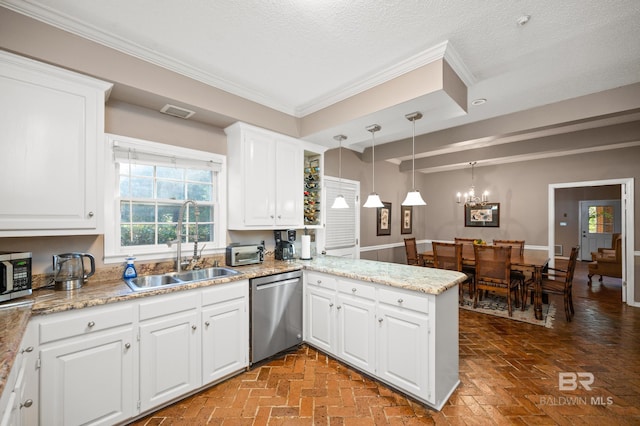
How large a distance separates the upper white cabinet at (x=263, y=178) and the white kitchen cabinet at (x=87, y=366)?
140cm

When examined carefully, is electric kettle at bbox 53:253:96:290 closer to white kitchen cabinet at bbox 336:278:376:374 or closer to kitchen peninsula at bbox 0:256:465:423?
kitchen peninsula at bbox 0:256:465:423

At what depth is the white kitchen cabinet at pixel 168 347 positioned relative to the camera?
1.92m

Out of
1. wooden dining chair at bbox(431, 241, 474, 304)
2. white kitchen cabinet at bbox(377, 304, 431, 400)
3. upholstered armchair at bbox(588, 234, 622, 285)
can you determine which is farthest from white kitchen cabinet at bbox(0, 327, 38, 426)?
upholstered armchair at bbox(588, 234, 622, 285)

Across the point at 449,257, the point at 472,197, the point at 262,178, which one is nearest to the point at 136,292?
the point at 262,178

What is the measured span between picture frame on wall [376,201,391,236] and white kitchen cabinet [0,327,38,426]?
4986 mm

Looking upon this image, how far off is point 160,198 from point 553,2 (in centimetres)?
338

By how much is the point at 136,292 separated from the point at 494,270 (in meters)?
4.38

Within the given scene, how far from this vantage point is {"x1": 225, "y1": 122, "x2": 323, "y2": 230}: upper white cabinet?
2.92 m

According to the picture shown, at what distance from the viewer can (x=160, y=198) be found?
266 centimetres

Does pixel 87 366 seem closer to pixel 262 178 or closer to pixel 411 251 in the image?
pixel 262 178

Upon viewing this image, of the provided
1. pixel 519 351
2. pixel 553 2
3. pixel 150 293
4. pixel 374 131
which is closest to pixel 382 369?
pixel 519 351

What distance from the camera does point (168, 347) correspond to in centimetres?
202

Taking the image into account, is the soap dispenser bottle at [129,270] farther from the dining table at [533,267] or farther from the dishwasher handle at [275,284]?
the dining table at [533,267]

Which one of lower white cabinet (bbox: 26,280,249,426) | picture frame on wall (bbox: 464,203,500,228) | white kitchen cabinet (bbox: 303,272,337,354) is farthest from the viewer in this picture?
picture frame on wall (bbox: 464,203,500,228)
